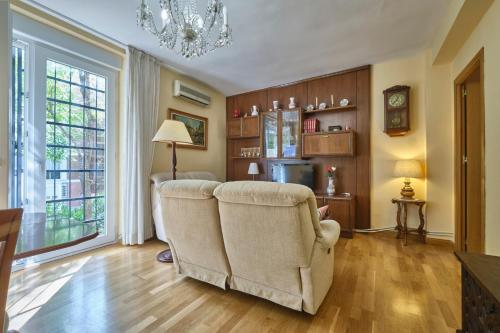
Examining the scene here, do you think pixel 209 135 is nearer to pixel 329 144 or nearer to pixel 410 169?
pixel 329 144

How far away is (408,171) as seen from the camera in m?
3.01

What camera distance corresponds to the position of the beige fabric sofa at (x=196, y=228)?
5.53ft

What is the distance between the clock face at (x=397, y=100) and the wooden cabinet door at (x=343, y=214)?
5.21ft

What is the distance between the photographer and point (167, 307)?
1686 mm

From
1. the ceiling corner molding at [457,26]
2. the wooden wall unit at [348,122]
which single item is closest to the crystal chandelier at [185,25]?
the ceiling corner molding at [457,26]

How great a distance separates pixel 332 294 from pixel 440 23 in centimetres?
315

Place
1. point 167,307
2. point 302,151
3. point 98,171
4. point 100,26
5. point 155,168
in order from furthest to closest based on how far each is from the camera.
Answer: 1. point 302,151
2. point 155,168
3. point 98,171
4. point 100,26
5. point 167,307

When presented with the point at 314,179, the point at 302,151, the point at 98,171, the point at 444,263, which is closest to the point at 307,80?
the point at 302,151

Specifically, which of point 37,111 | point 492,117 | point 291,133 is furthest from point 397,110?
point 37,111

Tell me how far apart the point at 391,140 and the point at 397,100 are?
598mm

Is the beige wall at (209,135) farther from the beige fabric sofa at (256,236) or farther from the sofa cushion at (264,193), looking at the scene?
the sofa cushion at (264,193)

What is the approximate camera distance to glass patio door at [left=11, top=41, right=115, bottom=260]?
92.9 inches

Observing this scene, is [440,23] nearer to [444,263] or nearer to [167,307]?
[444,263]

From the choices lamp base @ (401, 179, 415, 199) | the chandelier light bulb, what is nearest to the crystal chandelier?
the chandelier light bulb
